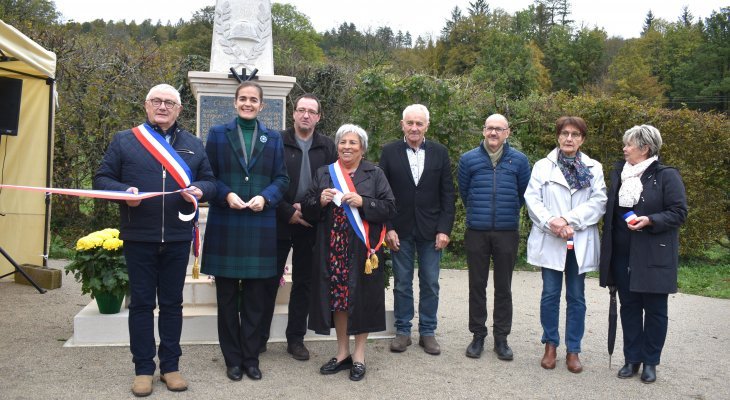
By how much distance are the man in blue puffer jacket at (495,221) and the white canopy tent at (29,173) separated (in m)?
4.88

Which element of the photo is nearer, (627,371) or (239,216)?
(239,216)

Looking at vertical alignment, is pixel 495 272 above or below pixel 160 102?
below

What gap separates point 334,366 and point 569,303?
1.77 meters

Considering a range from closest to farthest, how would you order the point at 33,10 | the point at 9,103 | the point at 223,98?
the point at 223,98 < the point at 9,103 < the point at 33,10

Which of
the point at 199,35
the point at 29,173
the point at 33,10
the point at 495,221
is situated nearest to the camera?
the point at 495,221

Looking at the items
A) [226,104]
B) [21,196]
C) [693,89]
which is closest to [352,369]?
[226,104]

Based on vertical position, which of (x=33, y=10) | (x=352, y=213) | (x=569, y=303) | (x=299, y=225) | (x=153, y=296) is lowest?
(x=569, y=303)

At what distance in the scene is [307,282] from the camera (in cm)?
477

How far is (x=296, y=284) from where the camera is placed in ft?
15.7

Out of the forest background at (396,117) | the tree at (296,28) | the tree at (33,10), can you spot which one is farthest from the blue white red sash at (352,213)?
the tree at (296,28)

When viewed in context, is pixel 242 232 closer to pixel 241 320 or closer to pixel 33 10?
pixel 241 320

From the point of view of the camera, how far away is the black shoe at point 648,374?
434 centimetres

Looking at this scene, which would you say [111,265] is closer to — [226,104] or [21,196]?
[226,104]

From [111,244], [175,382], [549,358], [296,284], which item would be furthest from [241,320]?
[549,358]
